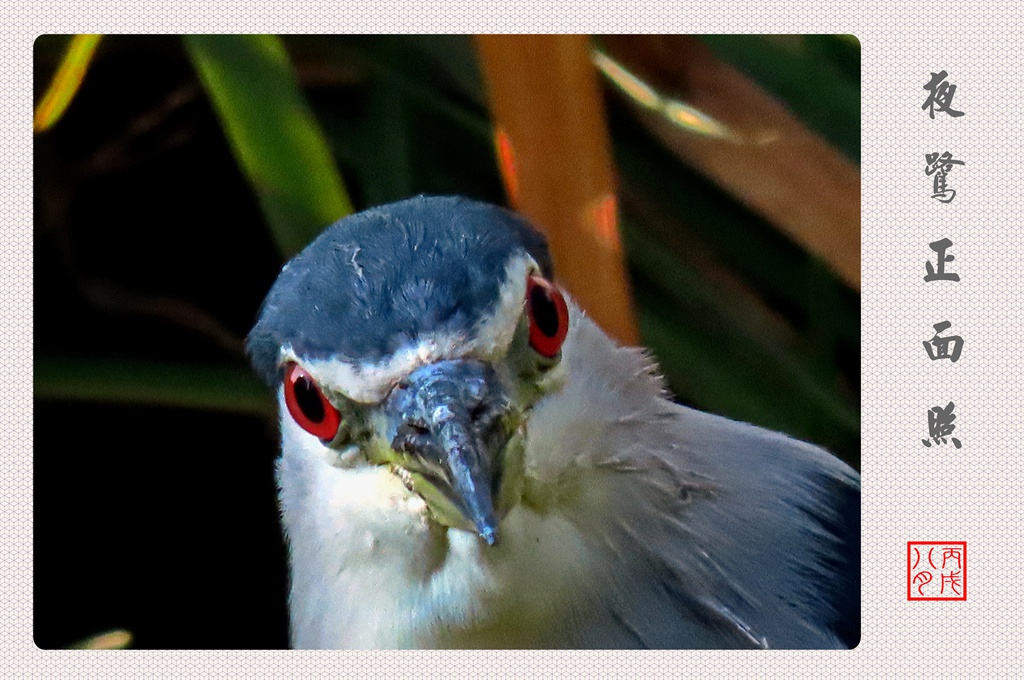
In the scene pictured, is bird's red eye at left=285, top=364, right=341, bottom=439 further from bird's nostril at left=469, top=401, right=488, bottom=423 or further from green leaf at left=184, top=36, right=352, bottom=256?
green leaf at left=184, top=36, right=352, bottom=256

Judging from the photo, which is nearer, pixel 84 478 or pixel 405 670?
pixel 405 670

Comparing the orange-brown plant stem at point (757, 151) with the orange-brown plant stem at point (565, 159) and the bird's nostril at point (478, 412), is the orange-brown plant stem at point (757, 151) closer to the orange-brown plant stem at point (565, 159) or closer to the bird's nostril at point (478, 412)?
the orange-brown plant stem at point (565, 159)

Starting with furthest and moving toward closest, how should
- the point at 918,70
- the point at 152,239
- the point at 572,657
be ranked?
the point at 152,239 < the point at 918,70 < the point at 572,657

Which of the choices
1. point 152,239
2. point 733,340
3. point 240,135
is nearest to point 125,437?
point 152,239

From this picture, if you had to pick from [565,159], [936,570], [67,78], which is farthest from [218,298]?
[936,570]

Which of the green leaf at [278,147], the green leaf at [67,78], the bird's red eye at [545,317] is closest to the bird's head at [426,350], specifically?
the bird's red eye at [545,317]

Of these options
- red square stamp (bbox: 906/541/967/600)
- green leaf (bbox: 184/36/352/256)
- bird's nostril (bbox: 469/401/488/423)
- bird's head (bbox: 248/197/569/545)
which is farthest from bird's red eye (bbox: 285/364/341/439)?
red square stamp (bbox: 906/541/967/600)

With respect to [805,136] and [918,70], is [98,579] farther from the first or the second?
[918,70]
